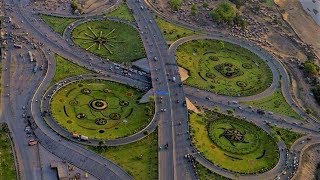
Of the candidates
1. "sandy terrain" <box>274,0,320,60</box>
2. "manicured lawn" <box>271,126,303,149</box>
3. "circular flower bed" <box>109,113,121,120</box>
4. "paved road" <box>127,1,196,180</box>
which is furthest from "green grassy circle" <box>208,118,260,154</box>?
"sandy terrain" <box>274,0,320,60</box>

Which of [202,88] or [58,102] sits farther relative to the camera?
[202,88]

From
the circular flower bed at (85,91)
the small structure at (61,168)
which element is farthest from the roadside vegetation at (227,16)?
the small structure at (61,168)

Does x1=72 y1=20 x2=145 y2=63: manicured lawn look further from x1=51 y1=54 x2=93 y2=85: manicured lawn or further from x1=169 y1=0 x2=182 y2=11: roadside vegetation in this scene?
x1=169 y1=0 x2=182 y2=11: roadside vegetation

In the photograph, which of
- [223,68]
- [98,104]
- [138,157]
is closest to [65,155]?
[138,157]

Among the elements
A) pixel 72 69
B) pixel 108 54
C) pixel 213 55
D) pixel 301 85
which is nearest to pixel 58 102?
pixel 72 69

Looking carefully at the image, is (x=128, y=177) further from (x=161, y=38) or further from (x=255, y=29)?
(x=255, y=29)

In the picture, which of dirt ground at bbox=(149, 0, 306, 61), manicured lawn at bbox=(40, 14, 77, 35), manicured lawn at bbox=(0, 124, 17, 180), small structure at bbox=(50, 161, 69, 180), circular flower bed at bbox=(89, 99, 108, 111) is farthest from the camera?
dirt ground at bbox=(149, 0, 306, 61)
